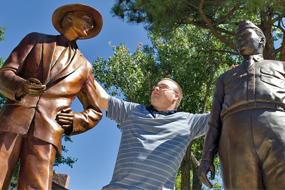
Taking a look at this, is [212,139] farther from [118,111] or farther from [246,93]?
[118,111]

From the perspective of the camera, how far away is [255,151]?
2.46 m

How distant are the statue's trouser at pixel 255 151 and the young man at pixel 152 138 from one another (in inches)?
31.9

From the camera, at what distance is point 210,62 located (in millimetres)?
11352

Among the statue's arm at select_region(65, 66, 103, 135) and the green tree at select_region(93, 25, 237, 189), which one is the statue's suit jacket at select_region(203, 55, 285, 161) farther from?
the green tree at select_region(93, 25, 237, 189)

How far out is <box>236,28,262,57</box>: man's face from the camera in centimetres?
314

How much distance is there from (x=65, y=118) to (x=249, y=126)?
A: 5.04ft

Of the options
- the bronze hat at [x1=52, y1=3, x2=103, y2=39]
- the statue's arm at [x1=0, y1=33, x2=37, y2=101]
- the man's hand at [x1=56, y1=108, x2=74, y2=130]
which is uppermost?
the bronze hat at [x1=52, y1=3, x2=103, y2=39]

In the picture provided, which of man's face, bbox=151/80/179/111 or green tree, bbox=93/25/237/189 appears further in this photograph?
green tree, bbox=93/25/237/189

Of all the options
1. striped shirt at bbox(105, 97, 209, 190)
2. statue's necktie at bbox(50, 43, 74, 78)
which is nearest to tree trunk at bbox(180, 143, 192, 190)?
striped shirt at bbox(105, 97, 209, 190)

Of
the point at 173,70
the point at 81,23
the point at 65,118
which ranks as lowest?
the point at 65,118

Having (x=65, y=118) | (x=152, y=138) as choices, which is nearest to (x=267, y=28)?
(x=152, y=138)

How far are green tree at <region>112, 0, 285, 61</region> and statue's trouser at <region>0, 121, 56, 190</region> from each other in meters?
5.04

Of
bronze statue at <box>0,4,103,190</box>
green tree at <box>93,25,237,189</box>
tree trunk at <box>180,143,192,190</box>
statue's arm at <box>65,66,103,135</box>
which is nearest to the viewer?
bronze statue at <box>0,4,103,190</box>

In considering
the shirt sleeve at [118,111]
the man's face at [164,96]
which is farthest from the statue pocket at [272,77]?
the shirt sleeve at [118,111]
